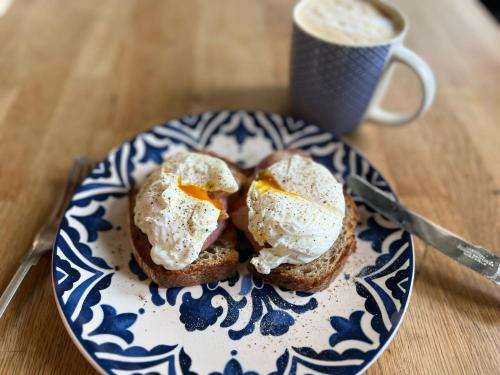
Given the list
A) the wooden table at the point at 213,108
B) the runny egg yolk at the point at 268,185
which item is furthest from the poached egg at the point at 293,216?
the wooden table at the point at 213,108

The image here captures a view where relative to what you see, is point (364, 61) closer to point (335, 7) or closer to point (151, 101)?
point (335, 7)

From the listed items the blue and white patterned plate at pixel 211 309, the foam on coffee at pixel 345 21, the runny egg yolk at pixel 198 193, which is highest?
the foam on coffee at pixel 345 21

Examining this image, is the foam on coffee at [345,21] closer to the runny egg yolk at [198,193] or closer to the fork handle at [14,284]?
the runny egg yolk at [198,193]

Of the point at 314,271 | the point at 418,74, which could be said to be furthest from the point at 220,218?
the point at 418,74

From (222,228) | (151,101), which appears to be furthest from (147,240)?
(151,101)

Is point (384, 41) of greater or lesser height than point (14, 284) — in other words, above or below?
above

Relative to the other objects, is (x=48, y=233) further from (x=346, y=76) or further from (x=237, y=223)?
(x=346, y=76)
